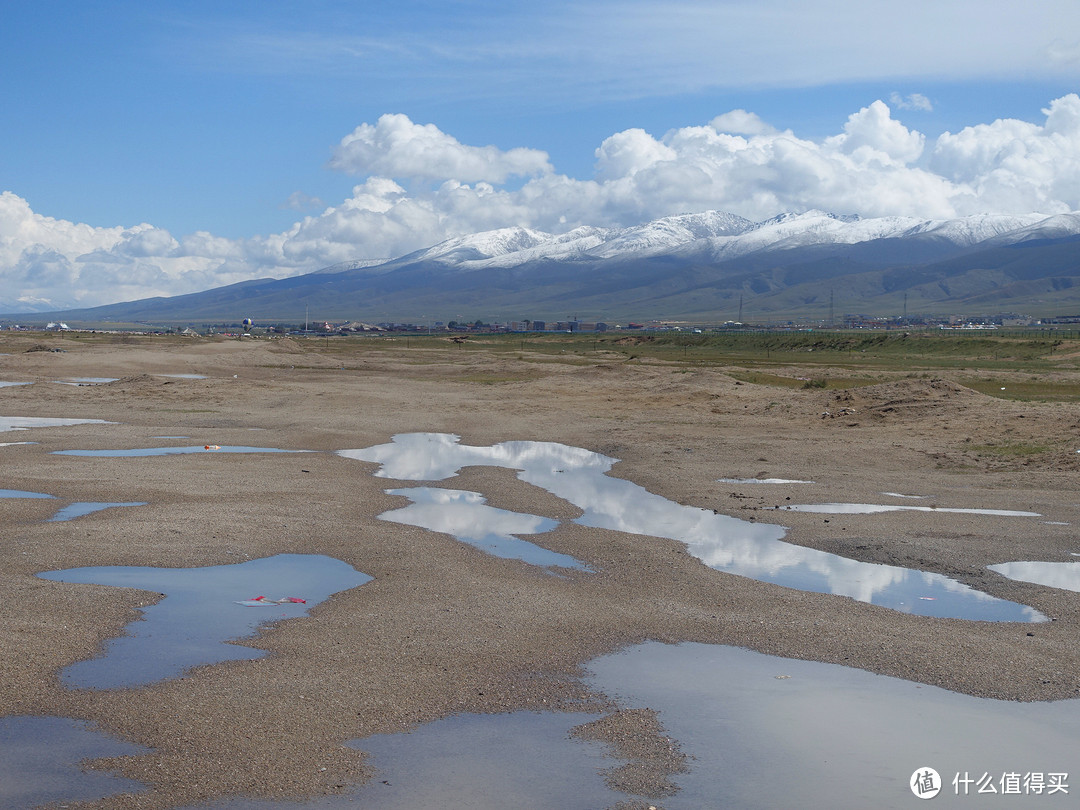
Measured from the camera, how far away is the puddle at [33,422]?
37.0 meters

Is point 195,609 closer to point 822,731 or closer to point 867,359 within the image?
point 822,731

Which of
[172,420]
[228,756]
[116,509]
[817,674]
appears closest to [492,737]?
[228,756]

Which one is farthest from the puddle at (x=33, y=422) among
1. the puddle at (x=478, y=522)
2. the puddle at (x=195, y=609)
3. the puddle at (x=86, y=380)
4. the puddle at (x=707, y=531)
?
the puddle at (x=195, y=609)

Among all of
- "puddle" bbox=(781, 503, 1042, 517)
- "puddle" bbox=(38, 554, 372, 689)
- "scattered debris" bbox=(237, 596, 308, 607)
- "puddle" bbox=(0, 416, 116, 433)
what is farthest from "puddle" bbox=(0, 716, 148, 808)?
"puddle" bbox=(0, 416, 116, 433)

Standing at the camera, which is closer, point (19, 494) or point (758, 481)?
point (19, 494)

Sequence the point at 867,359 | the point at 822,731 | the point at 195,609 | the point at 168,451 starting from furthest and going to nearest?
1. the point at 867,359
2. the point at 168,451
3. the point at 195,609
4. the point at 822,731

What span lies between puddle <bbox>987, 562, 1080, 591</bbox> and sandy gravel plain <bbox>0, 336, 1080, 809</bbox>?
0.41m

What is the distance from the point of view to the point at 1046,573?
1630 centimetres

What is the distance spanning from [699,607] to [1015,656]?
4.11m

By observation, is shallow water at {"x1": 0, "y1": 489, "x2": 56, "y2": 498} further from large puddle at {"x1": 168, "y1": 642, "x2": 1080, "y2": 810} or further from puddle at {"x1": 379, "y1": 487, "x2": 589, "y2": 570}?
large puddle at {"x1": 168, "y1": 642, "x2": 1080, "y2": 810}

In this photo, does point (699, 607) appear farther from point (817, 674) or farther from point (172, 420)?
point (172, 420)
